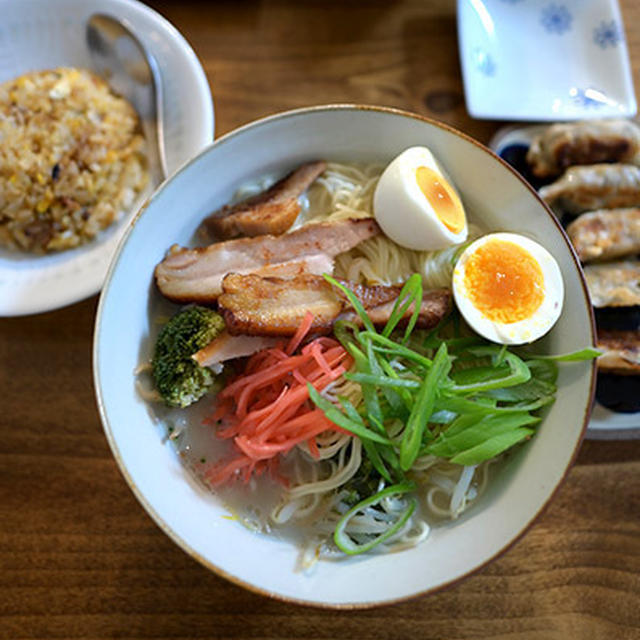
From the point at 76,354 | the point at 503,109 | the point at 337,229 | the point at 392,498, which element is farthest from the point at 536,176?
the point at 76,354

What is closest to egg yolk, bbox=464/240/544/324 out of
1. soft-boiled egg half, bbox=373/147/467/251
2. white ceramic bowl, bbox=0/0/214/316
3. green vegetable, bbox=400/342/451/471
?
soft-boiled egg half, bbox=373/147/467/251

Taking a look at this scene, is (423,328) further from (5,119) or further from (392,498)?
(5,119)

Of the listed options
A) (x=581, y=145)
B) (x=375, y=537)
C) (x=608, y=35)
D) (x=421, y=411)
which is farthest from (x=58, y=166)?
(x=608, y=35)

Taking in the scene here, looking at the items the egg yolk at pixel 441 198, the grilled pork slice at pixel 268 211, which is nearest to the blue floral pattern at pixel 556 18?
the egg yolk at pixel 441 198

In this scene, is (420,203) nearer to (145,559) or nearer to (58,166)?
(58,166)

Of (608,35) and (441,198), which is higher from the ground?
(608,35)

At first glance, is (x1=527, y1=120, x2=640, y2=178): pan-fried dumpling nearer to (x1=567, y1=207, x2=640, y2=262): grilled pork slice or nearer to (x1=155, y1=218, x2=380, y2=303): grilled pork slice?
(x1=567, y1=207, x2=640, y2=262): grilled pork slice
